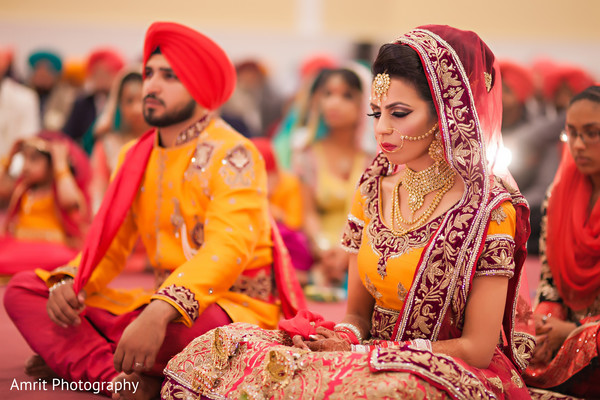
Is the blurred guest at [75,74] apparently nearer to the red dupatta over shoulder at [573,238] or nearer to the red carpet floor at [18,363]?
the red carpet floor at [18,363]

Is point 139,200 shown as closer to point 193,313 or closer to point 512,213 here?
point 193,313

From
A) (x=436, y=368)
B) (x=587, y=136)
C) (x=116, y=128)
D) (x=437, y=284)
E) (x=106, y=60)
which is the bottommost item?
(x=116, y=128)

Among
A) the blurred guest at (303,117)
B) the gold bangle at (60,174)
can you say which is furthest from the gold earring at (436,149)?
the gold bangle at (60,174)

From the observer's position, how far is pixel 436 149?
221 cm

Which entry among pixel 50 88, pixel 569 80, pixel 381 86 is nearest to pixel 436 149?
pixel 381 86

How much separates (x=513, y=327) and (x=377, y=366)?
570mm

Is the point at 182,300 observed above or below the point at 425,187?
below

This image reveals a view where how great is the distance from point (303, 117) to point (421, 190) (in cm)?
440

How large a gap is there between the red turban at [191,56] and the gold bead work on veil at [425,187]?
3.57ft

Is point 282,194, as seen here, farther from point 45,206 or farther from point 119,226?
point 119,226

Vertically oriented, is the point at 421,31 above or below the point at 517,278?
above

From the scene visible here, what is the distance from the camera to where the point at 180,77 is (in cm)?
303

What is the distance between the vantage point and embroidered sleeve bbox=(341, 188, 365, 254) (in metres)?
2.46

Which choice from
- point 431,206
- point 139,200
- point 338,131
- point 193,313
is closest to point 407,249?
point 431,206
